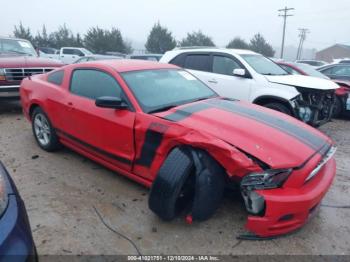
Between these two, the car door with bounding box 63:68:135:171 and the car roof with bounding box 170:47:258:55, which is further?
the car roof with bounding box 170:47:258:55

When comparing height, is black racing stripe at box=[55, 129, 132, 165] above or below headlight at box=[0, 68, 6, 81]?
below

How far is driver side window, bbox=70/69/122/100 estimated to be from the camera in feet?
12.0

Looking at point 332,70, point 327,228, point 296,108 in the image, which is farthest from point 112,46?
point 327,228

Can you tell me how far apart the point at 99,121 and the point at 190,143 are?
4.26 ft

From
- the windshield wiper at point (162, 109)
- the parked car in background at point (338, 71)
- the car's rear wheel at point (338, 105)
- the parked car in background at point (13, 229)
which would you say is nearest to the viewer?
the parked car in background at point (13, 229)

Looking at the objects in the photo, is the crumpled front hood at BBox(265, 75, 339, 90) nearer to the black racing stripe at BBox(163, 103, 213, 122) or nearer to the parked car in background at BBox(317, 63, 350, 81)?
the black racing stripe at BBox(163, 103, 213, 122)

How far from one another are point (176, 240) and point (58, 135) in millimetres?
2503

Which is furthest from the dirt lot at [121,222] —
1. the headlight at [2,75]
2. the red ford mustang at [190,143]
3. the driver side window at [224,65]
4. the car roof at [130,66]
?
the driver side window at [224,65]

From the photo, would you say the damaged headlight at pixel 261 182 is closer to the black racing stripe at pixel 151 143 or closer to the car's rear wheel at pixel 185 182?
the car's rear wheel at pixel 185 182

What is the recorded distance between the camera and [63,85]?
433 cm

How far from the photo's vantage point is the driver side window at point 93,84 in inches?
144

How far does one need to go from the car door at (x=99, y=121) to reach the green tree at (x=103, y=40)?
1545 inches

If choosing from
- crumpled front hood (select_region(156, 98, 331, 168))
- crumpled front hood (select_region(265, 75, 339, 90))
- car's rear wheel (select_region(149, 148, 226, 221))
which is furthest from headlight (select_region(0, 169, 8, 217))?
crumpled front hood (select_region(265, 75, 339, 90))

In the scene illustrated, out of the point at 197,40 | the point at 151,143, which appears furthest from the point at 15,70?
the point at 197,40
